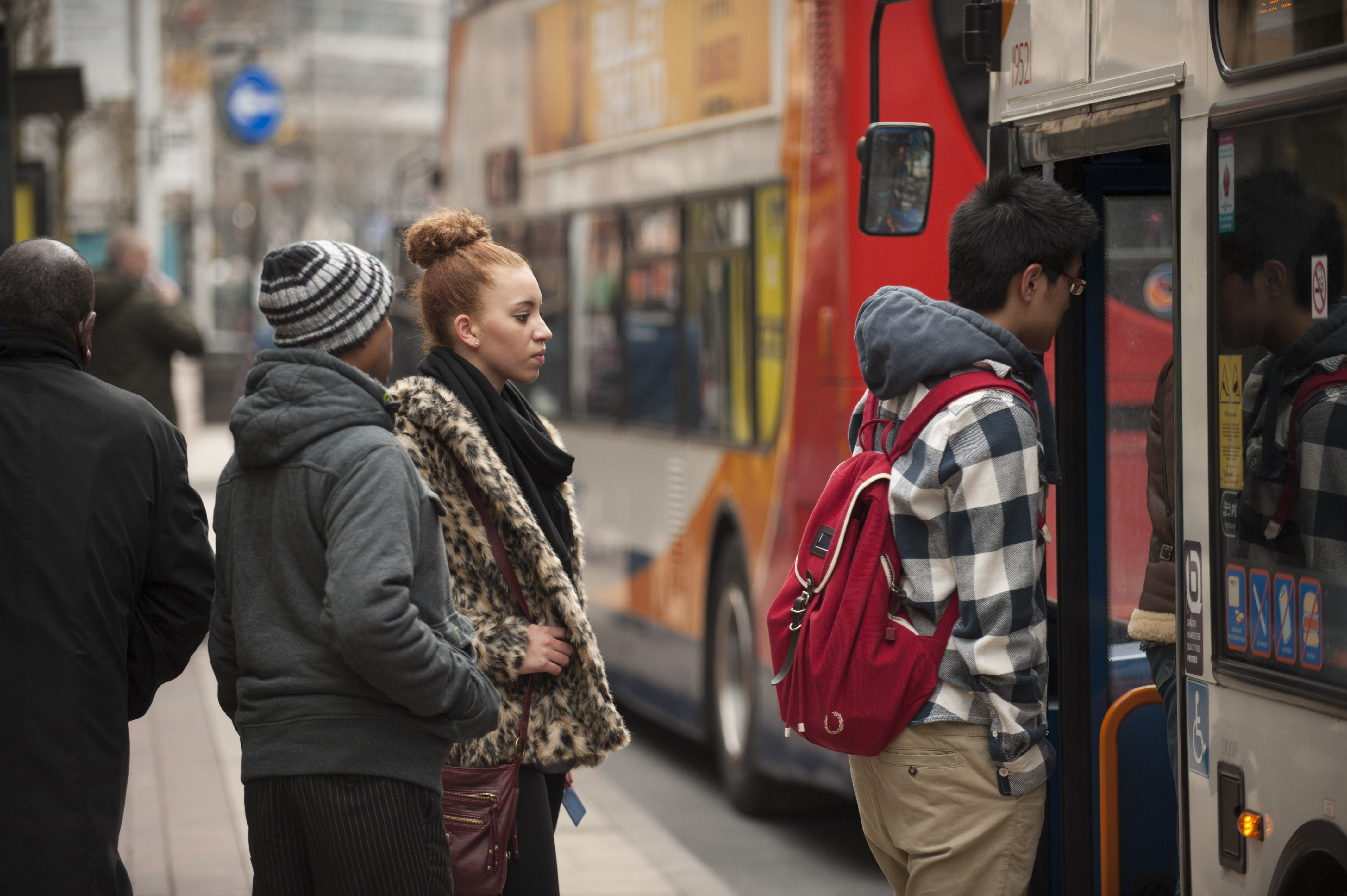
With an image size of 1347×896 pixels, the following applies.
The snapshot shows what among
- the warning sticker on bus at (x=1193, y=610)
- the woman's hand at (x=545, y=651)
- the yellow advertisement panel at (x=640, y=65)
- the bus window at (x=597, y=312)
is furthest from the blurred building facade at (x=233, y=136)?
the warning sticker on bus at (x=1193, y=610)

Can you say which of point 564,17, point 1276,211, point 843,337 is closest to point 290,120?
point 564,17

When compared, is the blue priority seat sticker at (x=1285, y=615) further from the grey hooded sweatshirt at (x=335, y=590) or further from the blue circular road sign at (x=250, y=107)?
the blue circular road sign at (x=250, y=107)

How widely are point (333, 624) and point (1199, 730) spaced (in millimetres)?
1575

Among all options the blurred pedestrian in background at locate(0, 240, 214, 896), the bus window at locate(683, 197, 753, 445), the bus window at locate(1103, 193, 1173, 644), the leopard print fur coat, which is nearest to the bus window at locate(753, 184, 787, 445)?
the bus window at locate(683, 197, 753, 445)

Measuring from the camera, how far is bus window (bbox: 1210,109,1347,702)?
2.77 m

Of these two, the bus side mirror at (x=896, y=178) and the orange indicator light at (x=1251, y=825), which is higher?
the bus side mirror at (x=896, y=178)

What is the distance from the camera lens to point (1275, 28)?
2.92 m

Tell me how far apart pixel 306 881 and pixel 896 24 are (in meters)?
3.86

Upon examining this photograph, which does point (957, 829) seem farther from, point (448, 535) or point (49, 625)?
point (49, 625)

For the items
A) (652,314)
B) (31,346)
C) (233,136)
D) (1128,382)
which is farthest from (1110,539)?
(233,136)

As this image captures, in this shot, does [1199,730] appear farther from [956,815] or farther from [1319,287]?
[1319,287]

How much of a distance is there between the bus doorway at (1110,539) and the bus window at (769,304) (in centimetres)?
286

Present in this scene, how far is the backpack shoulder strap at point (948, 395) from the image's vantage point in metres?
3.11

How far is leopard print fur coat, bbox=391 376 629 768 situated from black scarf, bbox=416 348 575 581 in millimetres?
32
